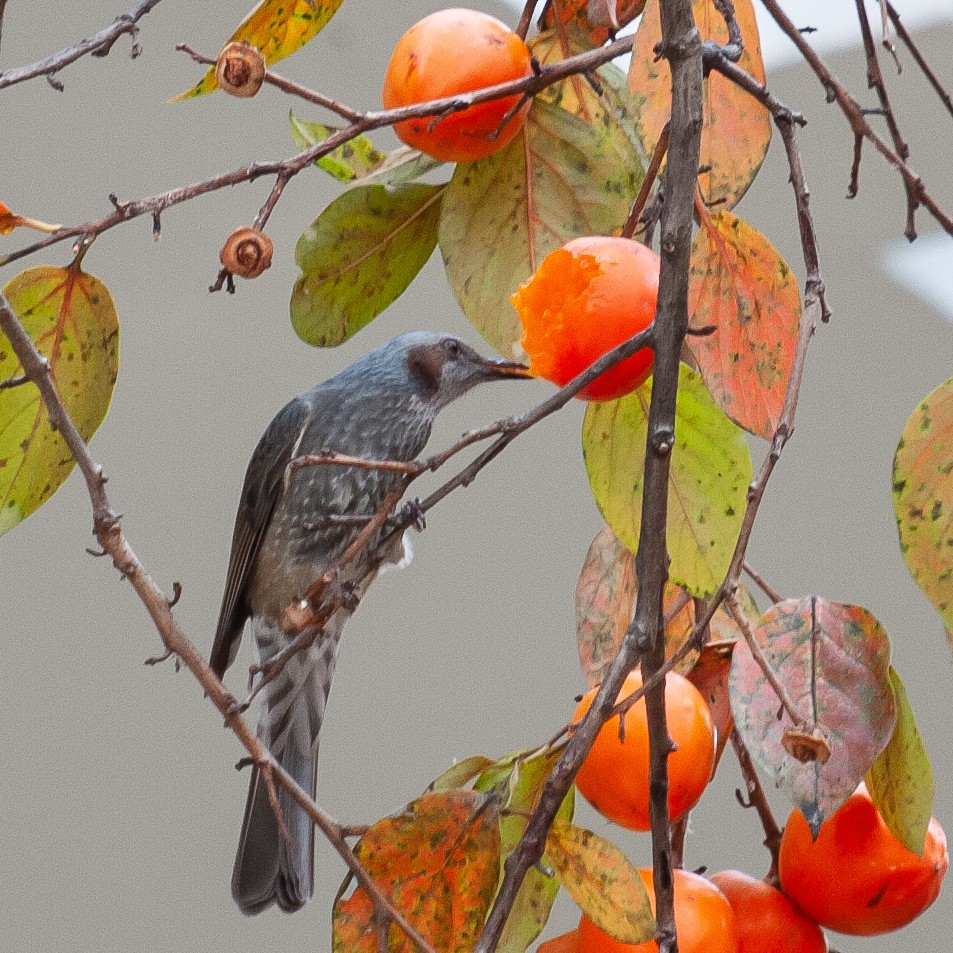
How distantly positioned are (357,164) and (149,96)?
1.43 m

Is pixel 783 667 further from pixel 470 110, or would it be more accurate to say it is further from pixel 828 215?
pixel 828 215

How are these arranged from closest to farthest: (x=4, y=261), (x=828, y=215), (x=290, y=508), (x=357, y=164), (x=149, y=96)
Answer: (x=4, y=261)
(x=357, y=164)
(x=290, y=508)
(x=149, y=96)
(x=828, y=215)

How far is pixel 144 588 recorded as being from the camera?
0.53 meters

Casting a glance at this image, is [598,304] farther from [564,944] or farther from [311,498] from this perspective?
[311,498]

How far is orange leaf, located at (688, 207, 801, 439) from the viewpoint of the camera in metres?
0.58

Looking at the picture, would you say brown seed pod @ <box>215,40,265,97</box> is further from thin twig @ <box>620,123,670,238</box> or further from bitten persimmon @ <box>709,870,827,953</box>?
bitten persimmon @ <box>709,870,827,953</box>

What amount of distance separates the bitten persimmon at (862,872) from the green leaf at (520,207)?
0.28 m

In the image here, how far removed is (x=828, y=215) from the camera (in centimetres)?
225

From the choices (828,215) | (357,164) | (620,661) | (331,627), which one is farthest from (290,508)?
(828,215)

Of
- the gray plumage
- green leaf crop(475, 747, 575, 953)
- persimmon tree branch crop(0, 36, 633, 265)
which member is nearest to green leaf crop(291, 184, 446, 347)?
persimmon tree branch crop(0, 36, 633, 265)

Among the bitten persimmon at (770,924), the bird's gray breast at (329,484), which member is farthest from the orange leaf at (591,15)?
the bird's gray breast at (329,484)

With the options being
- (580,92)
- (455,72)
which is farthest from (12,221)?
(580,92)

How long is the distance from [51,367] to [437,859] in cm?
28

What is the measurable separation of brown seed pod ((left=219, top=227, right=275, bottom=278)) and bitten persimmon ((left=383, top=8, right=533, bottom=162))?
Result: 0.11 m
